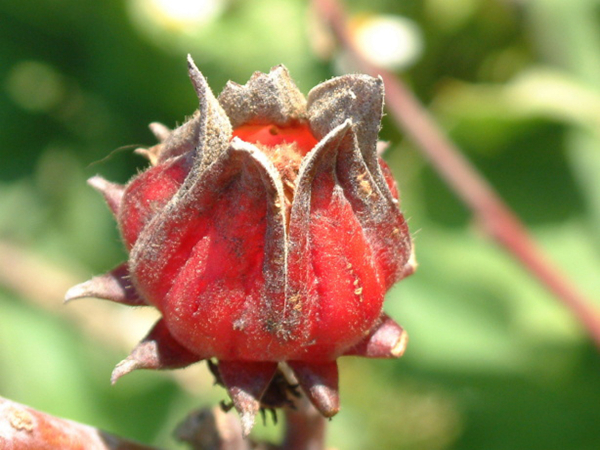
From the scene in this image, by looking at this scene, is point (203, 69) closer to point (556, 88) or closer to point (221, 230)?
point (556, 88)

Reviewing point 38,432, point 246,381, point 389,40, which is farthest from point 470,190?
point 38,432

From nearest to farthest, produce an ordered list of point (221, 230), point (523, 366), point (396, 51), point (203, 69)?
point (221, 230) < point (523, 366) < point (396, 51) < point (203, 69)

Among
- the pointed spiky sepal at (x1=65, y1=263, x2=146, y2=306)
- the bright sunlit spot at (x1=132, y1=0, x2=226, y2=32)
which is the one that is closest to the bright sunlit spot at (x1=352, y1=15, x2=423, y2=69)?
the bright sunlit spot at (x1=132, y1=0, x2=226, y2=32)

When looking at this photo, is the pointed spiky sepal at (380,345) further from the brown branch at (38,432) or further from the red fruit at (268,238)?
the brown branch at (38,432)

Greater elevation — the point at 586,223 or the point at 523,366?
the point at 586,223

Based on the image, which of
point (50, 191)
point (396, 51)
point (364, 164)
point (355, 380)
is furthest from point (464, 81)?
point (364, 164)

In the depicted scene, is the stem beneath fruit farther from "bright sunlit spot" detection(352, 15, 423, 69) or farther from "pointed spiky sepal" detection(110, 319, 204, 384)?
"bright sunlit spot" detection(352, 15, 423, 69)
